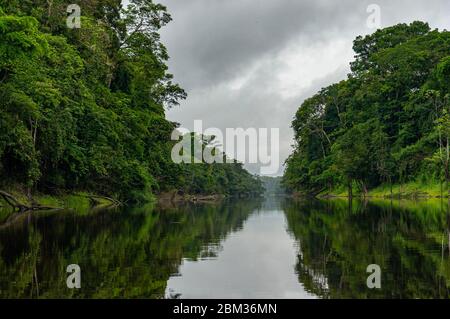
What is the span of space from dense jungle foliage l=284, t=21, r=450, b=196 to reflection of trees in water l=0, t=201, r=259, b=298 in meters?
34.1

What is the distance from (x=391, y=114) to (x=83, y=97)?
163 feet

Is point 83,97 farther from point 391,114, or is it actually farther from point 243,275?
point 391,114

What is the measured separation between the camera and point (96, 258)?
38.2 feet

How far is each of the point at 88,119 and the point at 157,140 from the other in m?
22.1

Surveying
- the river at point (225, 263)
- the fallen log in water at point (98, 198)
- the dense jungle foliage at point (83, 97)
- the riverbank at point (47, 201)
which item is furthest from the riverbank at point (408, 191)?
the river at point (225, 263)

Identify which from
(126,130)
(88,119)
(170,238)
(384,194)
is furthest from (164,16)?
(170,238)

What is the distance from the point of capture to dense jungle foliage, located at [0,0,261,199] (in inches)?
1096

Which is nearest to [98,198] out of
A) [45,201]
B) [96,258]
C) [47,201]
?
[47,201]

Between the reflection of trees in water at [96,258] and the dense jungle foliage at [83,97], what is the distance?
8.93 metres

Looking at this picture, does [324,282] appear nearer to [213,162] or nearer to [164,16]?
[164,16]

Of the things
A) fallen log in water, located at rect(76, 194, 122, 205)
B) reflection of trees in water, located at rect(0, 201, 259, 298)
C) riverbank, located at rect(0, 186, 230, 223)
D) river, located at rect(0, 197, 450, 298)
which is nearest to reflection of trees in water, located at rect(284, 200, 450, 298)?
river, located at rect(0, 197, 450, 298)

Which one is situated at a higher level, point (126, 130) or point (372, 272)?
point (126, 130)

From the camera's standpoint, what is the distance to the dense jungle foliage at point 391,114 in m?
60.3
